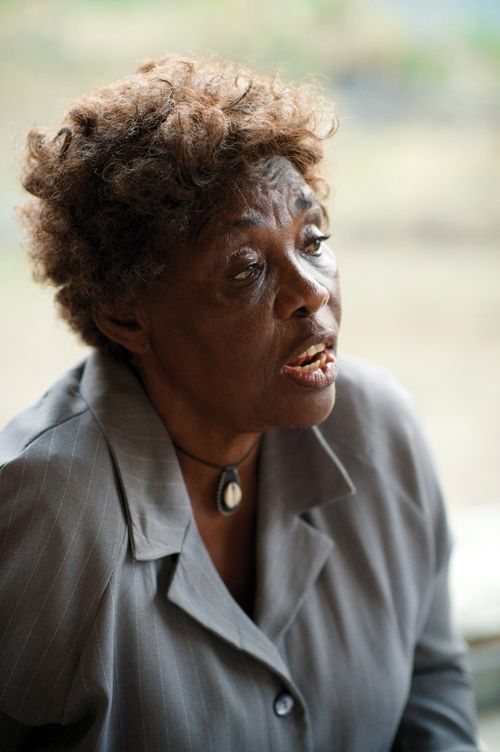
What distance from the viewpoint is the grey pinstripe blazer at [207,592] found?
1.10 meters

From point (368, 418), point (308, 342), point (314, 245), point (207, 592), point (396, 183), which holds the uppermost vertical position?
point (396, 183)

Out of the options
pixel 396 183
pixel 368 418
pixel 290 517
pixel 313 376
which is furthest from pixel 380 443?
pixel 396 183

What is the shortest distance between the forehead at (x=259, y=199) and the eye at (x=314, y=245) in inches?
1.7

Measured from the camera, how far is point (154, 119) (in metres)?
1.08

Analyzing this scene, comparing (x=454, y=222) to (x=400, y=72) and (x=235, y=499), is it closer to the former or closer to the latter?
(x=400, y=72)

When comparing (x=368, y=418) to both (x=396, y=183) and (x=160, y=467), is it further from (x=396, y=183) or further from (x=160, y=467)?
(x=396, y=183)

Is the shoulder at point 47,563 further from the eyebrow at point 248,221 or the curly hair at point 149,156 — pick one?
the eyebrow at point 248,221

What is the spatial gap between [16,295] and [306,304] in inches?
44.8

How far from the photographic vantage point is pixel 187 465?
1.30m

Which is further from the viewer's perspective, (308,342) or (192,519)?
(192,519)

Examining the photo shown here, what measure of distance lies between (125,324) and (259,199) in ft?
0.93

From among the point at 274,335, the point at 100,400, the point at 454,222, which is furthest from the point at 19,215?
the point at 454,222

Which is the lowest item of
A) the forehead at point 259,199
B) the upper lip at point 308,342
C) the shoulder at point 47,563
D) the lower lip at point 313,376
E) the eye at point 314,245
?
the shoulder at point 47,563

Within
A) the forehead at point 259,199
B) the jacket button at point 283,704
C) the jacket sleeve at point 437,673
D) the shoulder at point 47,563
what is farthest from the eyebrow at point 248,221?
the jacket button at point 283,704
